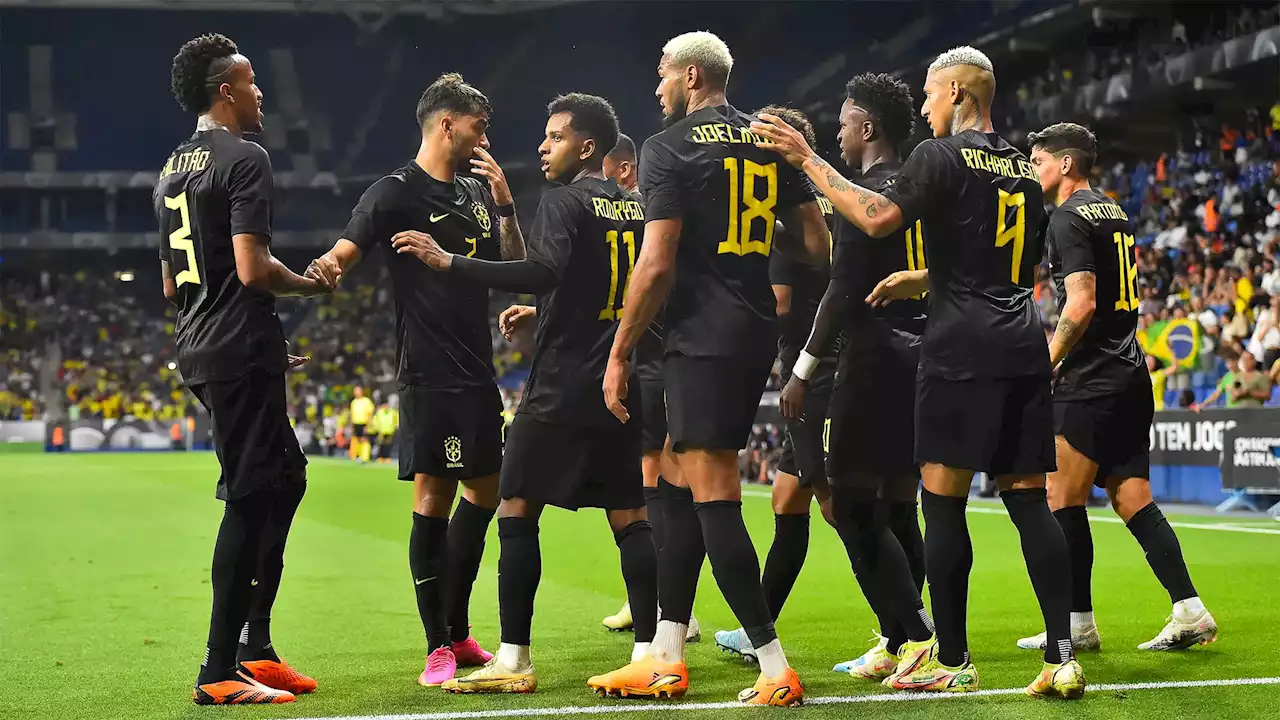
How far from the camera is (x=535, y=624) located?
27.1ft

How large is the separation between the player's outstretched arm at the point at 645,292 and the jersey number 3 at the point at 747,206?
0.73 ft

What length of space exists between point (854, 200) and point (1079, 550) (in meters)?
2.61

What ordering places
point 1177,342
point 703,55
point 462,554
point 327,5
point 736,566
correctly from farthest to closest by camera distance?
point 327,5, point 1177,342, point 462,554, point 703,55, point 736,566

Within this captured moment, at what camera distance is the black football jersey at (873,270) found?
20.1 feet

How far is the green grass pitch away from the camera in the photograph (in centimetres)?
554

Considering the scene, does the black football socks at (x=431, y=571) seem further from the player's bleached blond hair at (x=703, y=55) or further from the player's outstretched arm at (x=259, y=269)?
the player's bleached blond hair at (x=703, y=55)

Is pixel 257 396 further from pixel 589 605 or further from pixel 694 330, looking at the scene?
pixel 589 605

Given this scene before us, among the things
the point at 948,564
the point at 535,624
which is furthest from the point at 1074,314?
the point at 535,624

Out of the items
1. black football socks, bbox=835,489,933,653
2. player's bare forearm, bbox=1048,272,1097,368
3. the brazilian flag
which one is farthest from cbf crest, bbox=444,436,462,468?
the brazilian flag

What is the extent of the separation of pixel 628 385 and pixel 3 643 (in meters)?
3.97

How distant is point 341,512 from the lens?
18.4 metres

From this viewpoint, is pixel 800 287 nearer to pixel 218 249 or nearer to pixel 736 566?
pixel 736 566

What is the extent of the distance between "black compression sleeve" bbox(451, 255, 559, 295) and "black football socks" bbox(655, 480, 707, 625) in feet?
3.51

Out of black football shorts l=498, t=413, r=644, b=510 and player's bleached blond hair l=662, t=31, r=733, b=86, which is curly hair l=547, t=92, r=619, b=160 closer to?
player's bleached blond hair l=662, t=31, r=733, b=86
